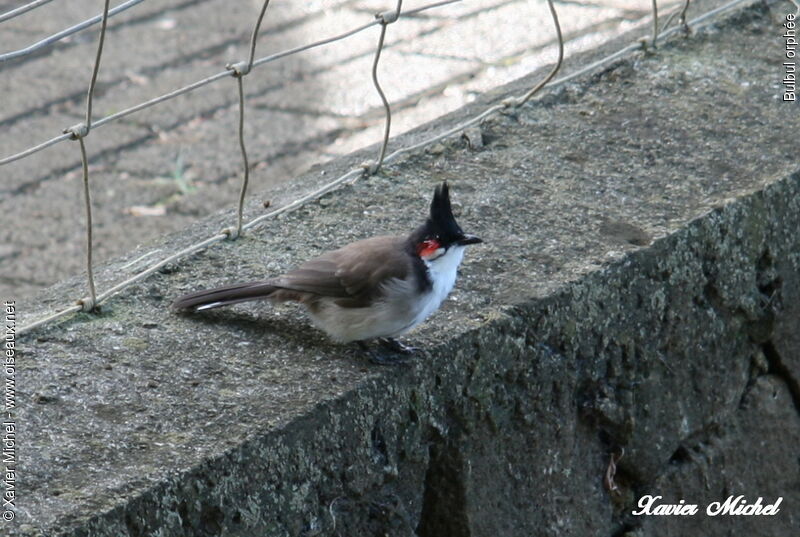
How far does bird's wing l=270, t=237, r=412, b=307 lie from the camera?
2385 millimetres

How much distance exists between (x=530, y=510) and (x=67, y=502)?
0.97 m

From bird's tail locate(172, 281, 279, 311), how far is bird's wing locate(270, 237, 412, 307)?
0.03m

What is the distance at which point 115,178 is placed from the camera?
5.32 metres

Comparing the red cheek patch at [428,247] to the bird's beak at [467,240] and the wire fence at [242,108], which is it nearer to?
the bird's beak at [467,240]

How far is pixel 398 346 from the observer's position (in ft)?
7.59

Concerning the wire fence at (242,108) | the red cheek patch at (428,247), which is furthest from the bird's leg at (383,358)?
the wire fence at (242,108)

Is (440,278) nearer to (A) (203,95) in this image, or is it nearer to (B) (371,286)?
Result: (B) (371,286)

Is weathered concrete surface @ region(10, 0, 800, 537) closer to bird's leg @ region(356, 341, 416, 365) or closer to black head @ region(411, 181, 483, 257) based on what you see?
bird's leg @ region(356, 341, 416, 365)

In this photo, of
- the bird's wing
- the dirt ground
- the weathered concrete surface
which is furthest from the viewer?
the dirt ground

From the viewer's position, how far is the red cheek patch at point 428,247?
2.41 metres

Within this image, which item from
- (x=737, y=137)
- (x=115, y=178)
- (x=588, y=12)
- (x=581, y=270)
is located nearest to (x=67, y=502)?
(x=581, y=270)

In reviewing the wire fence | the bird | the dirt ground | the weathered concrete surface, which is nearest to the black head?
the bird
